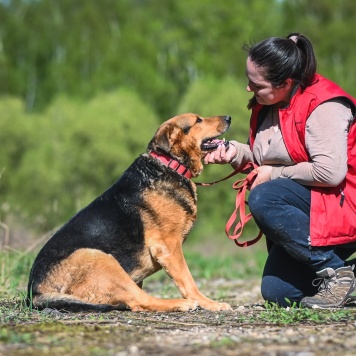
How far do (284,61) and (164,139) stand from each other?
48.6 inches

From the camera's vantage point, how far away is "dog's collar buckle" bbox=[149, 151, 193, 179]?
593 cm

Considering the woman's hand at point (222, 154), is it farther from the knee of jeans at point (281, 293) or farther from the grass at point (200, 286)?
the grass at point (200, 286)

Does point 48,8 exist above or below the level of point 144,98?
above

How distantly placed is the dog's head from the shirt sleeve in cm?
111

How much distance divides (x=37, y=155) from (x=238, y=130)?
8409 mm

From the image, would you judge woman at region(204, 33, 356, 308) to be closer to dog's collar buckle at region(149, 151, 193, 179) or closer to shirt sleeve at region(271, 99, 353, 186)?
shirt sleeve at region(271, 99, 353, 186)

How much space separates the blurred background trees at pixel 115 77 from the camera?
22.0 meters

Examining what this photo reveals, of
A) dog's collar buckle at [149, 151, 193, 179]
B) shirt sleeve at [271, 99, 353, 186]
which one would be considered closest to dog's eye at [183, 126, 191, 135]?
dog's collar buckle at [149, 151, 193, 179]

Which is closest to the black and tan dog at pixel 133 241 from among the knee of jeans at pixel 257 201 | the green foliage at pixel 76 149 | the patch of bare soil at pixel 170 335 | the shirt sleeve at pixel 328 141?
the patch of bare soil at pixel 170 335

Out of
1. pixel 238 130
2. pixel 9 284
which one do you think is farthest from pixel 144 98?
pixel 9 284

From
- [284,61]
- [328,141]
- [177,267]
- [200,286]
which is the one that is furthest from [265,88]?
[200,286]

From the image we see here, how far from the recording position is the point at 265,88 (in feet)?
17.9

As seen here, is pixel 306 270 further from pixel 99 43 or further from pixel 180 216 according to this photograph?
pixel 99 43

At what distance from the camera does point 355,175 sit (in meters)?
5.36
